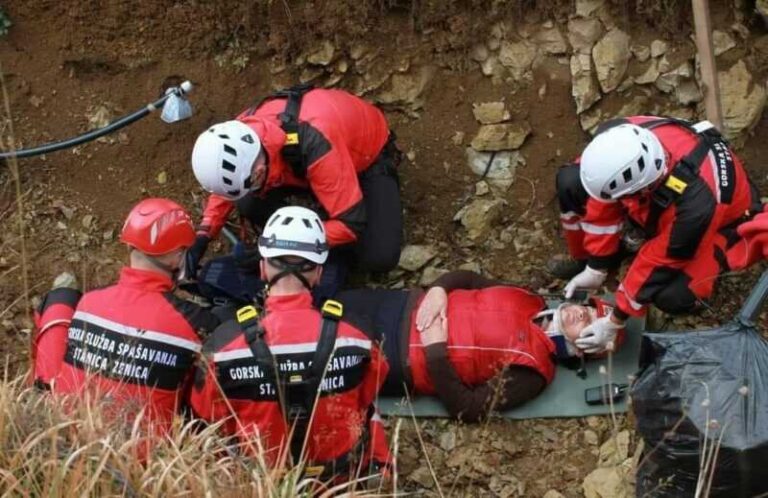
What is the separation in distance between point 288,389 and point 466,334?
1.19 meters

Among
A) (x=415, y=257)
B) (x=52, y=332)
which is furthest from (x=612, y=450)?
(x=52, y=332)

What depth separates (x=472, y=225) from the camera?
6.02 m

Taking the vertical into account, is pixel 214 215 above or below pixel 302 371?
above

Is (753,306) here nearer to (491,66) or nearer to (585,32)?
(585,32)

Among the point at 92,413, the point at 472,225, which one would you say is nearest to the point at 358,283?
the point at 472,225

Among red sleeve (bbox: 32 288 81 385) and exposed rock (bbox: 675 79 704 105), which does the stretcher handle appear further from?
red sleeve (bbox: 32 288 81 385)

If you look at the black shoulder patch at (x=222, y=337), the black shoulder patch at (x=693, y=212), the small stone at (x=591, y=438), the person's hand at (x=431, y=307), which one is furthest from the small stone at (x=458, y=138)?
the black shoulder patch at (x=222, y=337)

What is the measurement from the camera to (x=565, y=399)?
5.12m

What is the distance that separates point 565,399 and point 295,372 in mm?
1799

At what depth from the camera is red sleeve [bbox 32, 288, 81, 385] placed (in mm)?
4246

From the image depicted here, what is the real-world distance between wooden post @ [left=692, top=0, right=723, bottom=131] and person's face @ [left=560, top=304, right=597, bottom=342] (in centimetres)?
143

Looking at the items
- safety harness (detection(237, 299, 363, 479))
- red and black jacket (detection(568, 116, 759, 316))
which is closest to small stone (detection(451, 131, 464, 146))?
red and black jacket (detection(568, 116, 759, 316))

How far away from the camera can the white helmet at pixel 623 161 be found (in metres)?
4.54

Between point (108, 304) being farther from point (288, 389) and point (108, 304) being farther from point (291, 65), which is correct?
point (291, 65)
